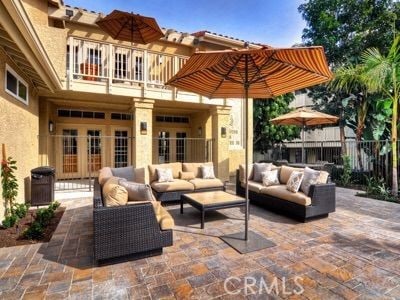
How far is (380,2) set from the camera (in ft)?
33.2

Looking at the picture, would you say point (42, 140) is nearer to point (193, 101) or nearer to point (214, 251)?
point (193, 101)

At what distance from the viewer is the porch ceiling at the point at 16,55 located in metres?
3.99

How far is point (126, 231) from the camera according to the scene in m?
3.29

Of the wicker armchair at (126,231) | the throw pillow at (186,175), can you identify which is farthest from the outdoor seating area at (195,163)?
the throw pillow at (186,175)

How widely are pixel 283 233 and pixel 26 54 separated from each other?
5815 mm

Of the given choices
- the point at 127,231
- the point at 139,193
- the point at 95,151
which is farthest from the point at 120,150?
the point at 127,231

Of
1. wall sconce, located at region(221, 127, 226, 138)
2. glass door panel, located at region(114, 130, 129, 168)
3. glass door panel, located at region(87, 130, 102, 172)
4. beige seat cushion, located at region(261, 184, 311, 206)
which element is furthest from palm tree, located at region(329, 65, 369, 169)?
glass door panel, located at region(87, 130, 102, 172)

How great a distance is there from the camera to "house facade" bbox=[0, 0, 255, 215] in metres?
5.36

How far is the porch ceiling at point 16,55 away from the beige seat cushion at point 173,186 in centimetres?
398

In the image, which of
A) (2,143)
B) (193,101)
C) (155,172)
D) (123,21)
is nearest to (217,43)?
(193,101)

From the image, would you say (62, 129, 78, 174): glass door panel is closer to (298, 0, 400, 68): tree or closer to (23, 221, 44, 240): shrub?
(23, 221, 44, 240): shrub

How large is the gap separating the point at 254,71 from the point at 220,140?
6.13 metres

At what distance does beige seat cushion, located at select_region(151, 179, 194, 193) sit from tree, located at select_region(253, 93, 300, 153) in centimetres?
774

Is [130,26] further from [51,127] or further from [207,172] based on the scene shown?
[207,172]
